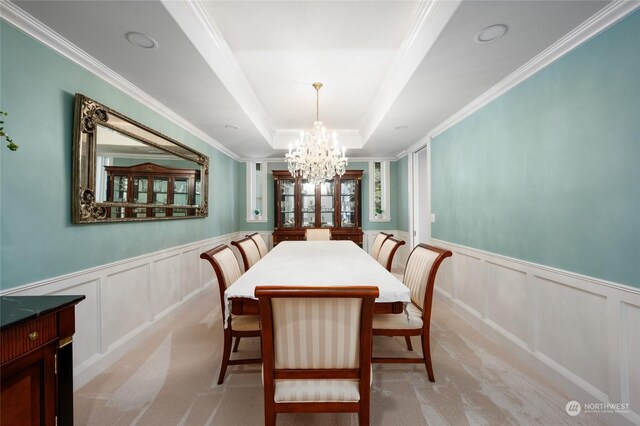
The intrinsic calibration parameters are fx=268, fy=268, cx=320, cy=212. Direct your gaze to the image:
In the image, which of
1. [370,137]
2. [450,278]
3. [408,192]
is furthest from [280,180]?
[450,278]

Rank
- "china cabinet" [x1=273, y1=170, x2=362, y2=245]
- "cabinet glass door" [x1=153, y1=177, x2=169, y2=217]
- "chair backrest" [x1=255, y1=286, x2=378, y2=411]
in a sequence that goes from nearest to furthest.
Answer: "chair backrest" [x1=255, y1=286, x2=378, y2=411]
"cabinet glass door" [x1=153, y1=177, x2=169, y2=217]
"china cabinet" [x1=273, y1=170, x2=362, y2=245]

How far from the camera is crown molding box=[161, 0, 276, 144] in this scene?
65.6 inches

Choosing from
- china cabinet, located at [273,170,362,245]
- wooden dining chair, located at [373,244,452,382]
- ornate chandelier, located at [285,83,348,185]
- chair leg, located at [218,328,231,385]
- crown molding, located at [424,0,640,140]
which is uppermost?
crown molding, located at [424,0,640,140]

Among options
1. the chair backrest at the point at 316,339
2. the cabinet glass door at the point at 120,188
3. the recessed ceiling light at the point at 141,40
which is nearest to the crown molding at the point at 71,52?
the recessed ceiling light at the point at 141,40

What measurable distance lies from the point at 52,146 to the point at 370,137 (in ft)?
11.8

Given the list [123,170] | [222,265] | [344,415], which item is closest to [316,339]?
[344,415]

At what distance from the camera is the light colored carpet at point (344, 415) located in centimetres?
156

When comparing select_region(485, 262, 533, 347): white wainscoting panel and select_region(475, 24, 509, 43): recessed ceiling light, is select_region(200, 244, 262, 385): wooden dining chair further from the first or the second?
select_region(475, 24, 509, 43): recessed ceiling light

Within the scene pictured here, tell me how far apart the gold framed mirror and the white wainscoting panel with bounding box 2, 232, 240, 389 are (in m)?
0.43

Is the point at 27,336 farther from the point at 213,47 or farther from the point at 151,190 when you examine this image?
the point at 213,47

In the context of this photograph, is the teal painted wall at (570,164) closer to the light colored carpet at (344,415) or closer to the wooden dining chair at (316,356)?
the light colored carpet at (344,415)

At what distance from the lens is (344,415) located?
1.58 m

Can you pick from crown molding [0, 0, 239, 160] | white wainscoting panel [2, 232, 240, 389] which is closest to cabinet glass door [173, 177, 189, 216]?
white wainscoting panel [2, 232, 240, 389]

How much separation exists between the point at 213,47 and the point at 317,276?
194 cm
